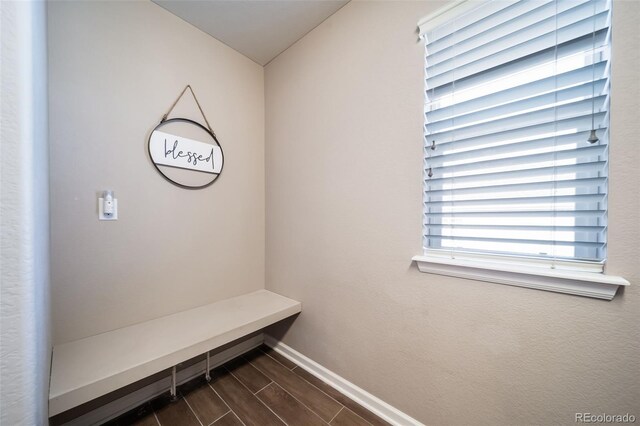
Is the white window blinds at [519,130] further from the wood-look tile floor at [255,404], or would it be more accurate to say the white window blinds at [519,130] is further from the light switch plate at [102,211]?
the light switch plate at [102,211]

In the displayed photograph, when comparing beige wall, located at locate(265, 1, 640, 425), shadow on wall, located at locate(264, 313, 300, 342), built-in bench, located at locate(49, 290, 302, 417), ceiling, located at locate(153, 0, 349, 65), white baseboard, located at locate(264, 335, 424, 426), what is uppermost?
ceiling, located at locate(153, 0, 349, 65)

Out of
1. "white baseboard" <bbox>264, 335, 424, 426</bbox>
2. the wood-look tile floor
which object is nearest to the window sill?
"white baseboard" <bbox>264, 335, 424, 426</bbox>

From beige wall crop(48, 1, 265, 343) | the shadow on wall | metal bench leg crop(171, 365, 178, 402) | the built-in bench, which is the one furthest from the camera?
the shadow on wall

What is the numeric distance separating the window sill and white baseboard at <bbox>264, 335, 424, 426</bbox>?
83 cm

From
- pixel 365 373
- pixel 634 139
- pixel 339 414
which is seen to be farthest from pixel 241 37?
pixel 339 414

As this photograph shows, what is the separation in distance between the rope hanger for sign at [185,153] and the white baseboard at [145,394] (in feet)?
4.19

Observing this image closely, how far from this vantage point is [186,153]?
1.52 m

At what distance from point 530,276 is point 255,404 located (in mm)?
1585

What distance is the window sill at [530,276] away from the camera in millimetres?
723

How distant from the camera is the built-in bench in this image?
0.91 m

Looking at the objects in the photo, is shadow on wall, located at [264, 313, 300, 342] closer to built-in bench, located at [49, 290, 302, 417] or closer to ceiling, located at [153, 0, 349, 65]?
built-in bench, located at [49, 290, 302, 417]
